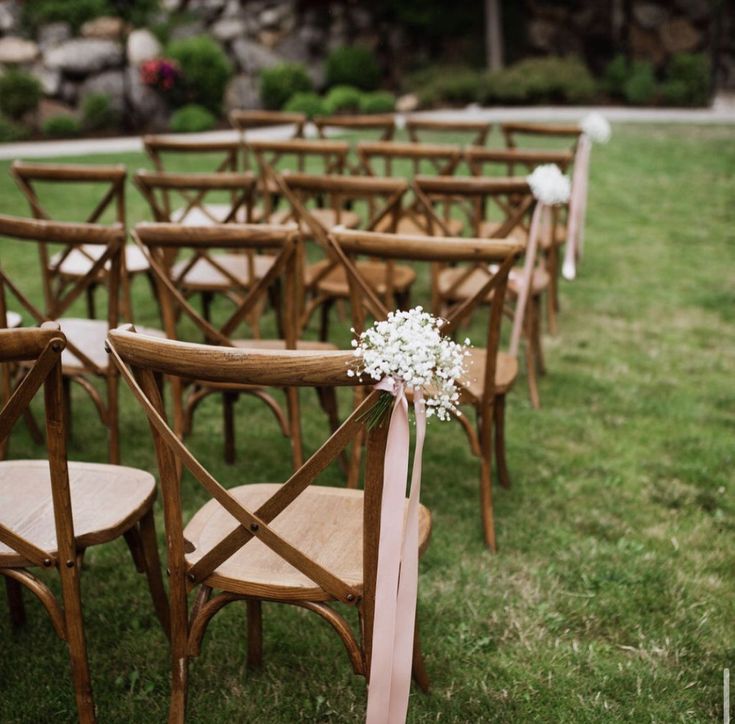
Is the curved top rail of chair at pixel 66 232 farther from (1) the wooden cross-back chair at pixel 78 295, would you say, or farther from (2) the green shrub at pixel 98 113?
(2) the green shrub at pixel 98 113

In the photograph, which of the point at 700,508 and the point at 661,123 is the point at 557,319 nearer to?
the point at 700,508

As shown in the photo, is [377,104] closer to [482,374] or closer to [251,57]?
[251,57]

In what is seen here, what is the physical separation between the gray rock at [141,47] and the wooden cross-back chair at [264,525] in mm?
15597

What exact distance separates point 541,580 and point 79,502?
1.66 meters

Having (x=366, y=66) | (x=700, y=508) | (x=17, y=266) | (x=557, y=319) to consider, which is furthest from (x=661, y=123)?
(x=700, y=508)

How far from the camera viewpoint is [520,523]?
11.5 ft

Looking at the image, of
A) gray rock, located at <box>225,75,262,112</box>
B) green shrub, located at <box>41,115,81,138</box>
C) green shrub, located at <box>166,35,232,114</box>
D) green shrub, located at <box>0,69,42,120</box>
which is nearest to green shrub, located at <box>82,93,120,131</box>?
green shrub, located at <box>41,115,81,138</box>

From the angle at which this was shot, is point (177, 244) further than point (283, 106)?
No

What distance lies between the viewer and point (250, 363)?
1748mm

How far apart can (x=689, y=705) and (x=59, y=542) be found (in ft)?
6.06

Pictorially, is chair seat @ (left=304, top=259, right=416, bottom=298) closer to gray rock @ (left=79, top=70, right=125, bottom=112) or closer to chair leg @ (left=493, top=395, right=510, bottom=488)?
chair leg @ (left=493, top=395, right=510, bottom=488)

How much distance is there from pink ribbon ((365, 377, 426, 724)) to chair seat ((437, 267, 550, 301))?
2281mm

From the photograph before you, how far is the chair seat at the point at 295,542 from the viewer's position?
2053mm

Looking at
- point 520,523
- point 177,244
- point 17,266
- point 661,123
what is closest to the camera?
point 177,244
